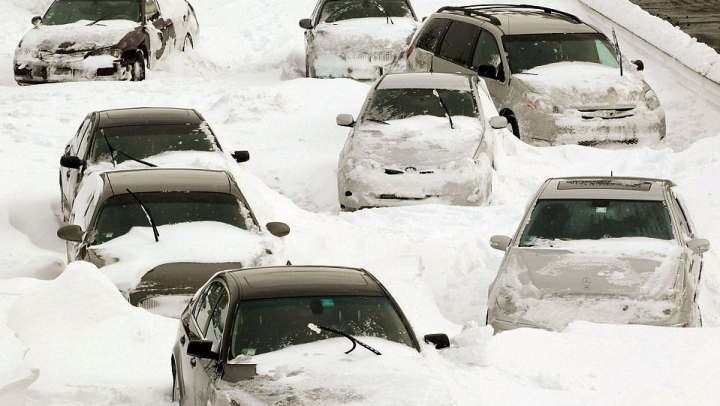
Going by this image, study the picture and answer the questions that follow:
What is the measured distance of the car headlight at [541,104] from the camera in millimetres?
17795

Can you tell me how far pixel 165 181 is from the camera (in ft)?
40.9

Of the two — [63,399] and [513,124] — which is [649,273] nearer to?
[63,399]

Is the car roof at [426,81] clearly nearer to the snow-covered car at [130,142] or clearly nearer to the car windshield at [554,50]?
the car windshield at [554,50]

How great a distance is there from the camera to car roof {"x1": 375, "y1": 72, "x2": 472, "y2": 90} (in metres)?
17.1

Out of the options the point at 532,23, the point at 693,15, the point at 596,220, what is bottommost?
the point at 693,15

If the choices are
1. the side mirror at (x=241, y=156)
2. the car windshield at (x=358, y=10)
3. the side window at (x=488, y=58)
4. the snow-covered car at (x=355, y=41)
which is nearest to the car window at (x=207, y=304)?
the side mirror at (x=241, y=156)

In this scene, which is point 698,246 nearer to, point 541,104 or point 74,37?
point 541,104

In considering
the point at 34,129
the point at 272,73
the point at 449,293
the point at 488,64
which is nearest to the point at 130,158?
the point at 449,293

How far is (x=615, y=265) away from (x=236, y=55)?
17939 mm

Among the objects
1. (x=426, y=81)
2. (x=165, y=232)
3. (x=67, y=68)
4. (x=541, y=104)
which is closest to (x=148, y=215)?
(x=165, y=232)

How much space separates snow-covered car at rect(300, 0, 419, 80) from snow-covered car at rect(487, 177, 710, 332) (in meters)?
9.30

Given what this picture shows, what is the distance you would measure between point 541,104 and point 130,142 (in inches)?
231

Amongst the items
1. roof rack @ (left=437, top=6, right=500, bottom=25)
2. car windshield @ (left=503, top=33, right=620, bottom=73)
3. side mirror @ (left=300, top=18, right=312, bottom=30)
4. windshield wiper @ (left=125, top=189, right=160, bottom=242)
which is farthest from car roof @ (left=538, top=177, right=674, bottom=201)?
side mirror @ (left=300, top=18, right=312, bottom=30)

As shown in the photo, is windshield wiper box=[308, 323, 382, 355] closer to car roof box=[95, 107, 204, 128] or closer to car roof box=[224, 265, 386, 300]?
car roof box=[224, 265, 386, 300]
